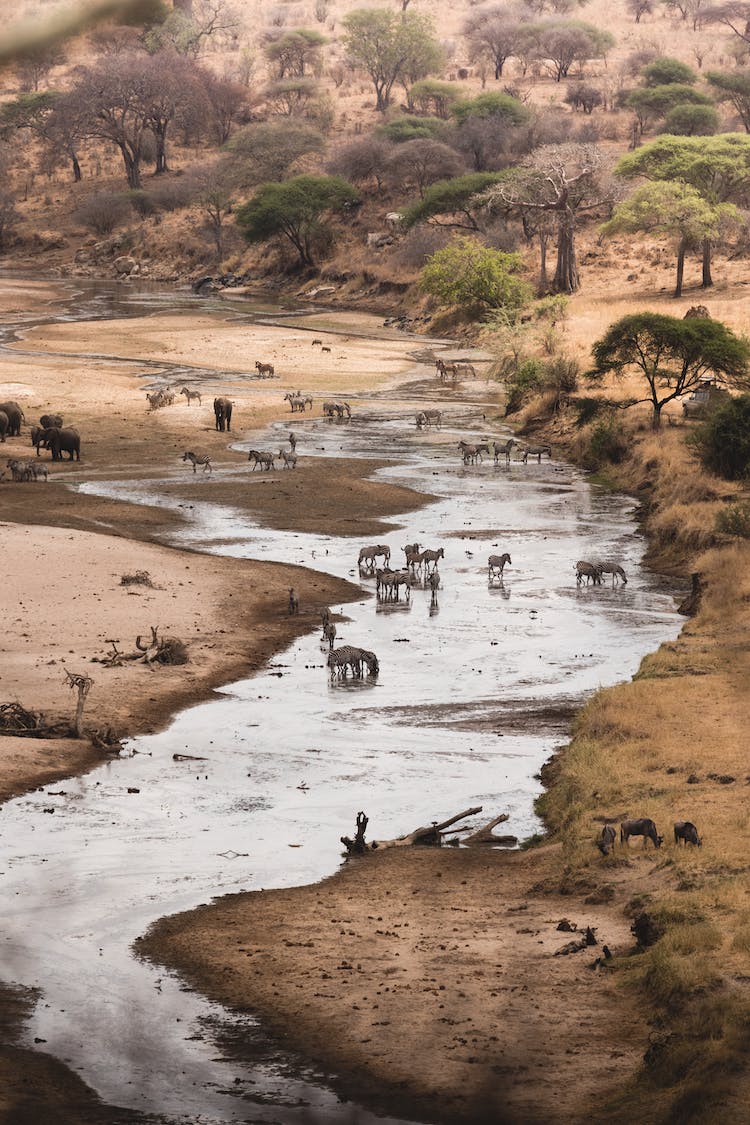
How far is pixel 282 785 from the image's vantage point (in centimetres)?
1923

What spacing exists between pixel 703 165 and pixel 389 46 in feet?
193

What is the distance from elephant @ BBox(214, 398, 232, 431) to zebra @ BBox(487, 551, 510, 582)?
64.0 feet

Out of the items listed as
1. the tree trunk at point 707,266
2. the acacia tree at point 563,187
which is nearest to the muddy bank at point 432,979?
the tree trunk at point 707,266

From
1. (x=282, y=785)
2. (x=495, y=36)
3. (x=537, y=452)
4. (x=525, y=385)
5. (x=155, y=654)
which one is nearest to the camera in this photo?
(x=282, y=785)

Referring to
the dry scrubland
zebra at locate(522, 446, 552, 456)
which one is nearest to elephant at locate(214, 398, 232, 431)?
the dry scrubland

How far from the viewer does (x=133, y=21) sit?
149 inches

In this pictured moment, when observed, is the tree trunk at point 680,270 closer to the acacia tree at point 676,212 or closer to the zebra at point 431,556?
the acacia tree at point 676,212

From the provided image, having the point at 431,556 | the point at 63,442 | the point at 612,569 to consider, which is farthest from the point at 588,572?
the point at 63,442

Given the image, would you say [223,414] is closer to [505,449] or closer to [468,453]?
[468,453]

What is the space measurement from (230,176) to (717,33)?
57.6 m

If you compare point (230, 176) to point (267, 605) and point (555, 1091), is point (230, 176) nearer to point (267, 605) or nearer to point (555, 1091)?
point (267, 605)

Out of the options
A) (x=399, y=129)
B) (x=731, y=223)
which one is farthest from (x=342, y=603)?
(x=399, y=129)

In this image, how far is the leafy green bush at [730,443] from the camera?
37438mm

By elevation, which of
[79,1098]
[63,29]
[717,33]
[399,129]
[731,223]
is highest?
[717,33]
